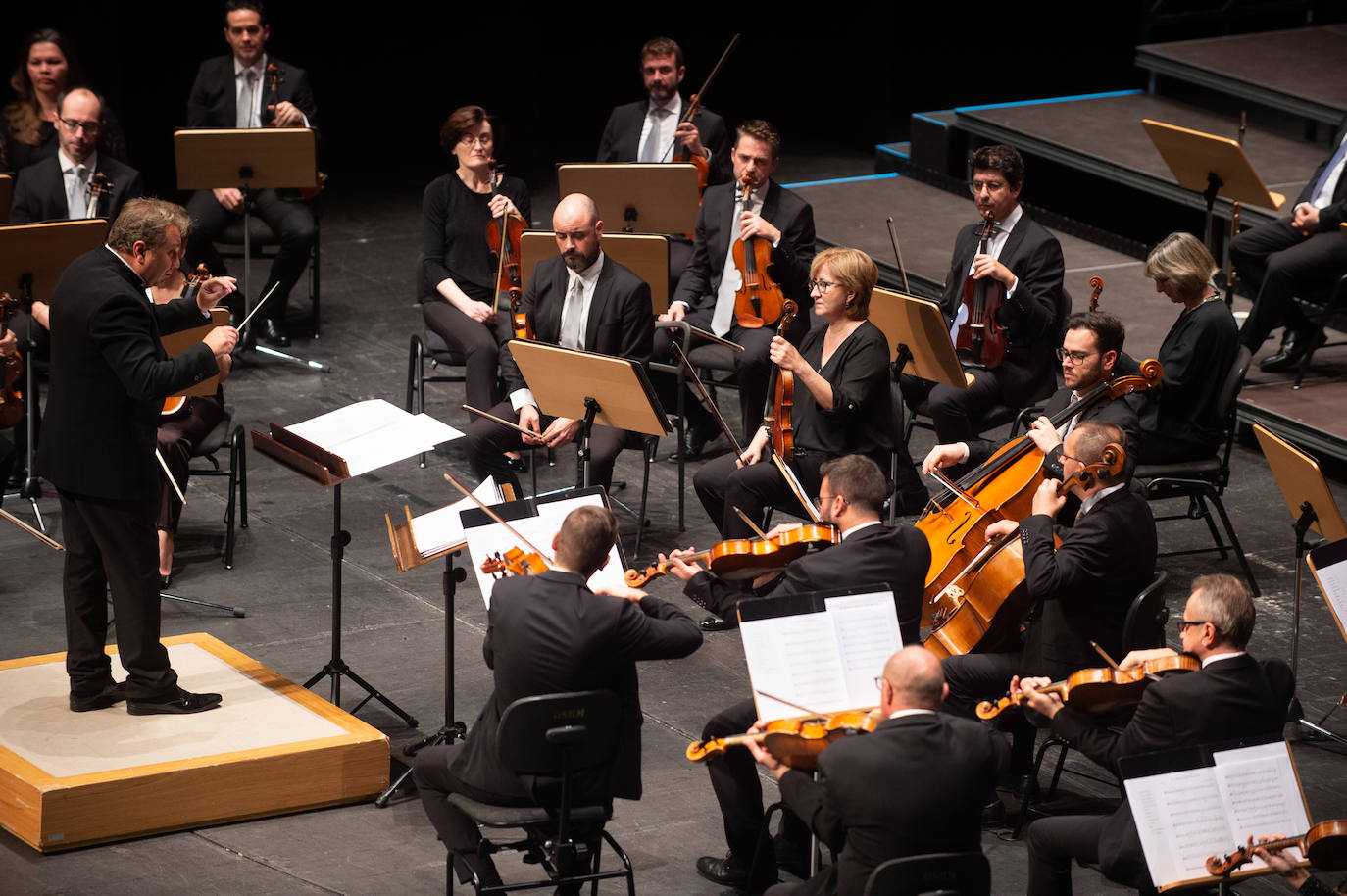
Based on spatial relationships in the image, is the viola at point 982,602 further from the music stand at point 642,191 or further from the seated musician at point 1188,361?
the music stand at point 642,191

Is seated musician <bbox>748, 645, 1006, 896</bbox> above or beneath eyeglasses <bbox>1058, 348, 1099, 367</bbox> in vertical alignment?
beneath

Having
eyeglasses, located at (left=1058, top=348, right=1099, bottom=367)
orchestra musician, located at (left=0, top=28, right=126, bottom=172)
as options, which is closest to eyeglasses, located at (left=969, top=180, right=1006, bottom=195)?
eyeglasses, located at (left=1058, top=348, right=1099, bottom=367)

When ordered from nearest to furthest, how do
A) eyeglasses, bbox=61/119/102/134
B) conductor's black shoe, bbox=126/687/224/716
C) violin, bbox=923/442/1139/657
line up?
violin, bbox=923/442/1139/657 < conductor's black shoe, bbox=126/687/224/716 < eyeglasses, bbox=61/119/102/134

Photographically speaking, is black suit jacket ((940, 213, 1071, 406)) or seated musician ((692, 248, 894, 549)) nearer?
seated musician ((692, 248, 894, 549))

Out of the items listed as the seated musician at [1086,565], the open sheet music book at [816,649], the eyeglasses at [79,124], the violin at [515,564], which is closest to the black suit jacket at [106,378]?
the violin at [515,564]

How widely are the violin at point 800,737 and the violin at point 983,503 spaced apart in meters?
1.20

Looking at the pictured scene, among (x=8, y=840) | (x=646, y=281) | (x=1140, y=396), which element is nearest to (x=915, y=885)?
(x=8, y=840)

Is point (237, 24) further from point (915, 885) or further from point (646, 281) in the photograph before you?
point (915, 885)

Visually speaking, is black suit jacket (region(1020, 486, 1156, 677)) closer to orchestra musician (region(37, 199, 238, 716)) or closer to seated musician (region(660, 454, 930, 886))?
seated musician (region(660, 454, 930, 886))

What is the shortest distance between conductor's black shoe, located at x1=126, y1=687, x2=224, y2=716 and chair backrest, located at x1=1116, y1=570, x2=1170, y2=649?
8.83 ft

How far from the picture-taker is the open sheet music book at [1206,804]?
385cm

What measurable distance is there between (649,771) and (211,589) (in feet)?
6.75

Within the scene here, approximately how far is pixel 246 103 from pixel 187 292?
334 cm

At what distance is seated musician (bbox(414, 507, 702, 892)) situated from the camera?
4160 millimetres
